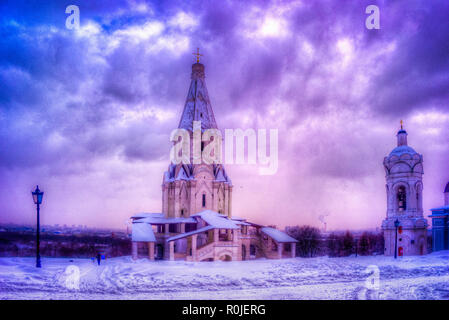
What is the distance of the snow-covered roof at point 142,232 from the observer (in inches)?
711

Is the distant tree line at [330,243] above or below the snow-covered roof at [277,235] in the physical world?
below

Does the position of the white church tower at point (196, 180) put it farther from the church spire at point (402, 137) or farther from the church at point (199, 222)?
the church spire at point (402, 137)

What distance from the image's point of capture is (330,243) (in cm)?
2253

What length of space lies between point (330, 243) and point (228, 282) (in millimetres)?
13167

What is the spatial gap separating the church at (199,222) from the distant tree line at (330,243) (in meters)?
1.64

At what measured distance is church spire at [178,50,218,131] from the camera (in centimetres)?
2170

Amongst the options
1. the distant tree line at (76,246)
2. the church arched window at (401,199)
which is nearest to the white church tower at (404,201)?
the church arched window at (401,199)

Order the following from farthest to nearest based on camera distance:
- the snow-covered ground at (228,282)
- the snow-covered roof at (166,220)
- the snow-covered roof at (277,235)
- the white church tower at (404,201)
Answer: the snow-covered roof at (166,220)
the snow-covered roof at (277,235)
the white church tower at (404,201)
the snow-covered ground at (228,282)

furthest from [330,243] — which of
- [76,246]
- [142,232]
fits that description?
[76,246]

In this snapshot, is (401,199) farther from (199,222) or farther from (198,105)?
(198,105)

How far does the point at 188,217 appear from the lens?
21281mm

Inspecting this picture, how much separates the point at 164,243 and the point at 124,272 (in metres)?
7.98

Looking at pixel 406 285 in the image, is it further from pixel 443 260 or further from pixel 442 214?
pixel 442 214
